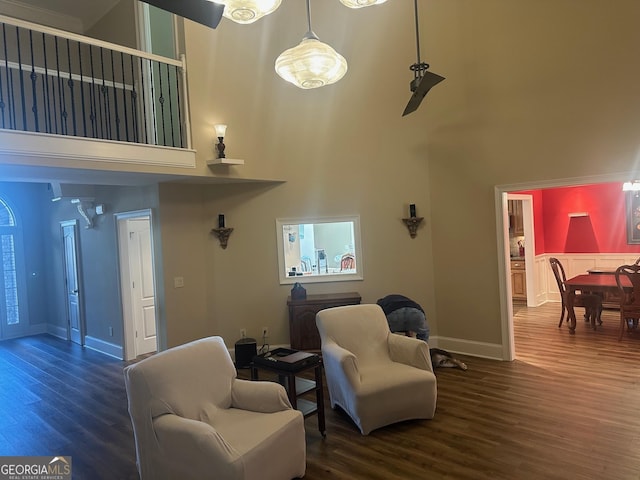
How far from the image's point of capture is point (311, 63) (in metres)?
2.95

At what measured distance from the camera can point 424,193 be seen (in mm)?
5566

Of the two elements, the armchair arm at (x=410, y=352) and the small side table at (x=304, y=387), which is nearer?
the small side table at (x=304, y=387)

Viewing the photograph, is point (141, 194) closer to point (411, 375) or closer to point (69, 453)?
point (69, 453)

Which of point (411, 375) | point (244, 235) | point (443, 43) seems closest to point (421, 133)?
point (443, 43)

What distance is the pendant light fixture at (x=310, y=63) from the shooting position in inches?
114

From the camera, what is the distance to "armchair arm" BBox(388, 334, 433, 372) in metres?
3.70

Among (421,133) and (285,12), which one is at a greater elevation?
(285,12)

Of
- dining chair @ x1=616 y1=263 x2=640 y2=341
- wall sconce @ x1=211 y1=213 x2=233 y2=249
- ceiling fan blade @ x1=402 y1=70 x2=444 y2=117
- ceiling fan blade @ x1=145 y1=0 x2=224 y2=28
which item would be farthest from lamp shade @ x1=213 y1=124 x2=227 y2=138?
dining chair @ x1=616 y1=263 x2=640 y2=341

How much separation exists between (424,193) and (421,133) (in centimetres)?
78

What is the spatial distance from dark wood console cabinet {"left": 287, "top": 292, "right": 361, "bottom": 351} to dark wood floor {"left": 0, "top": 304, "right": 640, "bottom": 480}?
154cm

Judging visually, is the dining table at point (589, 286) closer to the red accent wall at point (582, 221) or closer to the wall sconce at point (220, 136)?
the red accent wall at point (582, 221)

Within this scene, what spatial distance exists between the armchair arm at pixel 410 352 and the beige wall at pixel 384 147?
1.78m

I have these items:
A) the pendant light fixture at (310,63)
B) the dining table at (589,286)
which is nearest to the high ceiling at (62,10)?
the pendant light fixture at (310,63)

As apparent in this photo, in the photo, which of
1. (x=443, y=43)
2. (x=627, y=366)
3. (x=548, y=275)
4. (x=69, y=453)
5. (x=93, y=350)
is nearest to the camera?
(x=69, y=453)
